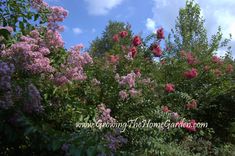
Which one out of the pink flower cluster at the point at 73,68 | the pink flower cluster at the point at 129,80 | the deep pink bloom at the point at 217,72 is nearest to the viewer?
the pink flower cluster at the point at 73,68

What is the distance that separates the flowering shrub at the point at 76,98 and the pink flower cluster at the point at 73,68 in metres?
0.01

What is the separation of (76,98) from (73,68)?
405 millimetres

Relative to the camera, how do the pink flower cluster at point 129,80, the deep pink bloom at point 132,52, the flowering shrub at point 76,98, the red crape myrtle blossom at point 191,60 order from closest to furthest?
1. the flowering shrub at point 76,98
2. the pink flower cluster at point 129,80
3. the deep pink bloom at point 132,52
4. the red crape myrtle blossom at point 191,60

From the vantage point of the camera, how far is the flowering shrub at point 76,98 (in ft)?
12.3

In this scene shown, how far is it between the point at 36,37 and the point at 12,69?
963 millimetres

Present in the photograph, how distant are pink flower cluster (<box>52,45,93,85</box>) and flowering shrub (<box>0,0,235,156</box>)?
0.01 meters

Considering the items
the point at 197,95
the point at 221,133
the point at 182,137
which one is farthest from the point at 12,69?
the point at 221,133

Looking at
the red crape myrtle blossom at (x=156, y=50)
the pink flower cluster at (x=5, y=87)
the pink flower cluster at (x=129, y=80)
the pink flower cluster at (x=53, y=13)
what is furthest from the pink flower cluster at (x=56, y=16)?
the red crape myrtle blossom at (x=156, y=50)

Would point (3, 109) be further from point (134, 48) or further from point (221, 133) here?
point (221, 133)

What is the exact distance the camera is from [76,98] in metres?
5.07

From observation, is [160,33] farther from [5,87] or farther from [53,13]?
[5,87]

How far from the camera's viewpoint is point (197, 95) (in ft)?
31.3

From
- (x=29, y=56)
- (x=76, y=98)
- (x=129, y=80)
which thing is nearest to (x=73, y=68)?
(x=76, y=98)

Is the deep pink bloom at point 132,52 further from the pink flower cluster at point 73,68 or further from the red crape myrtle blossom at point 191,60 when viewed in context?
the red crape myrtle blossom at point 191,60
